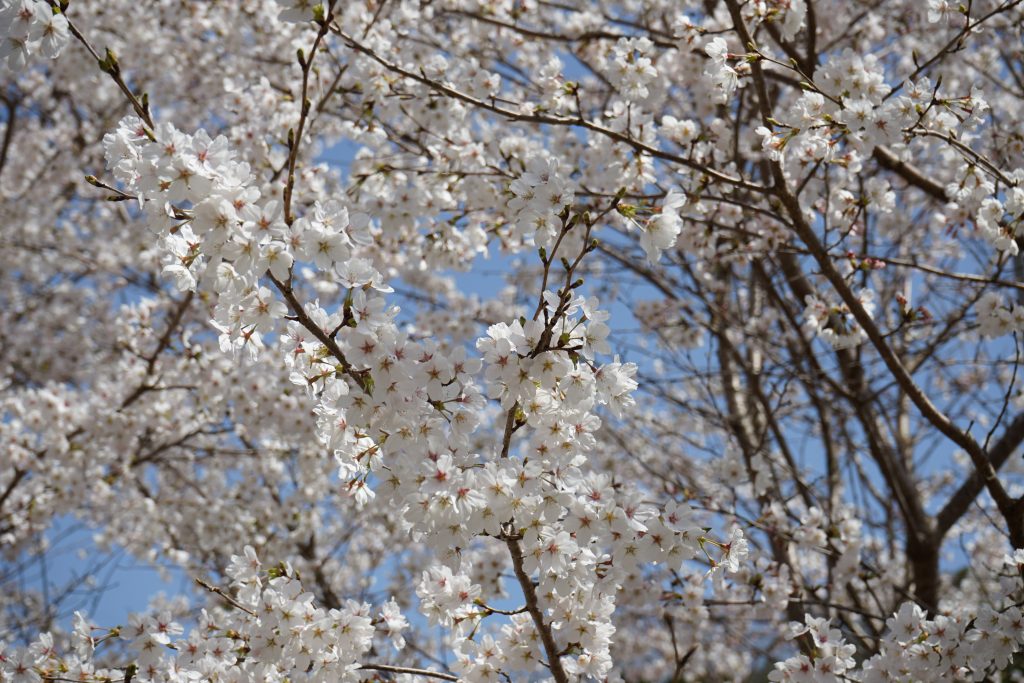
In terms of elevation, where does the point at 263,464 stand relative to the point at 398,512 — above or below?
above

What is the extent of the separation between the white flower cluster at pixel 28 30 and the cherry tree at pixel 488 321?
13mm

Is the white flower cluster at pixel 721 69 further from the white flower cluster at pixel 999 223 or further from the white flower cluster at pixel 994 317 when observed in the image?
the white flower cluster at pixel 994 317

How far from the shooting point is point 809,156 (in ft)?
10.9

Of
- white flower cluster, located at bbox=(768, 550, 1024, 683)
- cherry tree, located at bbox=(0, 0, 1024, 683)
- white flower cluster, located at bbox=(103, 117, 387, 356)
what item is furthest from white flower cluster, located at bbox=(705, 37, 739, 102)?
white flower cluster, located at bbox=(768, 550, 1024, 683)

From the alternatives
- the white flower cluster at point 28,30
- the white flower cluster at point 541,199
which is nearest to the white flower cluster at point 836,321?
the white flower cluster at point 541,199

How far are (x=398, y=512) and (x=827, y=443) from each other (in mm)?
4288

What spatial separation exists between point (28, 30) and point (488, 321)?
4.72 meters

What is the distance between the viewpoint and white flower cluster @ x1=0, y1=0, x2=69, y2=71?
2051 mm

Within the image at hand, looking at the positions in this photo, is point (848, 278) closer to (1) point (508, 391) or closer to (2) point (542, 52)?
(1) point (508, 391)

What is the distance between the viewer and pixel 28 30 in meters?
2.08

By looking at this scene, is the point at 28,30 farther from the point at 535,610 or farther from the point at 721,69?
the point at 721,69

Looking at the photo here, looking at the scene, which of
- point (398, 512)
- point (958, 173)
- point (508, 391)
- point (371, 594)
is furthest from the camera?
point (371, 594)

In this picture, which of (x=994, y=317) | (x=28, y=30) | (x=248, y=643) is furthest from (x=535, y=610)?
(x=994, y=317)

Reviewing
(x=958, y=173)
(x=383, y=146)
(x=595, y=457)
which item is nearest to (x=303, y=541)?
(x=595, y=457)
